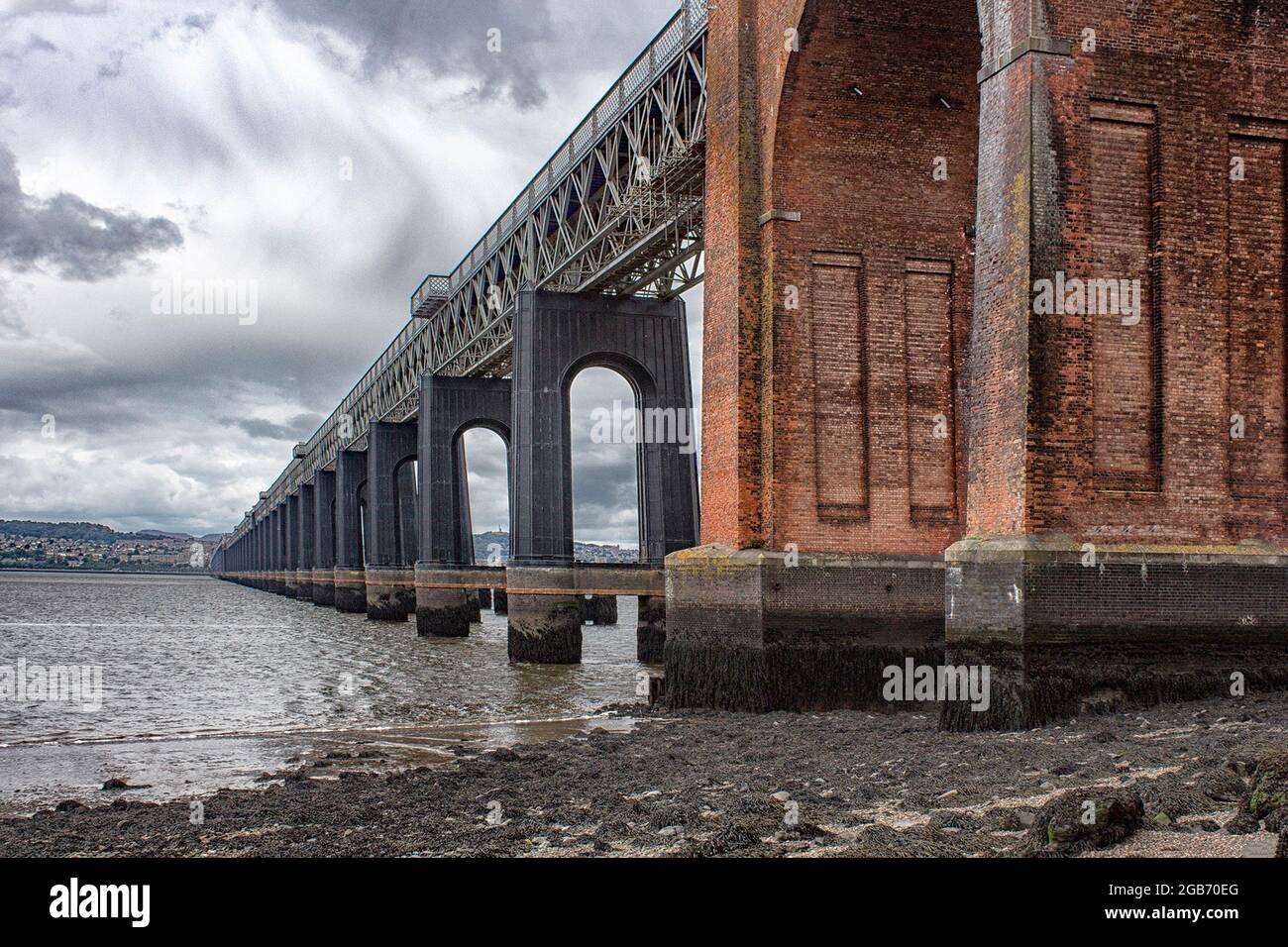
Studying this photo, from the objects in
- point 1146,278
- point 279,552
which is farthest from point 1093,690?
point 279,552

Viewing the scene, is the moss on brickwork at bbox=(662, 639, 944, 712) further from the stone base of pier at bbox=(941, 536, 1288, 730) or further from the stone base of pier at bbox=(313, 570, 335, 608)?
the stone base of pier at bbox=(313, 570, 335, 608)

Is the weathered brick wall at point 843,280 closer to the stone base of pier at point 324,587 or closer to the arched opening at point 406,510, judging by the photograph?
the arched opening at point 406,510

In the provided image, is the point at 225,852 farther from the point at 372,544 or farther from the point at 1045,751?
the point at 372,544

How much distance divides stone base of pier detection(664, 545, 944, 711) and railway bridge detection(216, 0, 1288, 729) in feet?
0.13

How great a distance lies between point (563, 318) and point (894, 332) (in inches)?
617

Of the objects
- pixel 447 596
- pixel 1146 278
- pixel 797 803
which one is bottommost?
pixel 447 596

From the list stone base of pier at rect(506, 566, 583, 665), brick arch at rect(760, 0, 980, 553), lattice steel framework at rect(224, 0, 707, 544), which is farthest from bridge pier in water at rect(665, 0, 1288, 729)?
stone base of pier at rect(506, 566, 583, 665)

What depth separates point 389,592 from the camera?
5472 centimetres

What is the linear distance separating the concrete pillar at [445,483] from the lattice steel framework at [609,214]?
97cm

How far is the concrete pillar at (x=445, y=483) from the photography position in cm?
4234

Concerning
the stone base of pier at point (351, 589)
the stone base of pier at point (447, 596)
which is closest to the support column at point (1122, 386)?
the stone base of pier at point (447, 596)

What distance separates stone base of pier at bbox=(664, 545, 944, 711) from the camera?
1445 centimetres

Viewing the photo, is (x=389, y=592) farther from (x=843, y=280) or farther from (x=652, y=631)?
(x=843, y=280)

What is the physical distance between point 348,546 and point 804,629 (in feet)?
182
